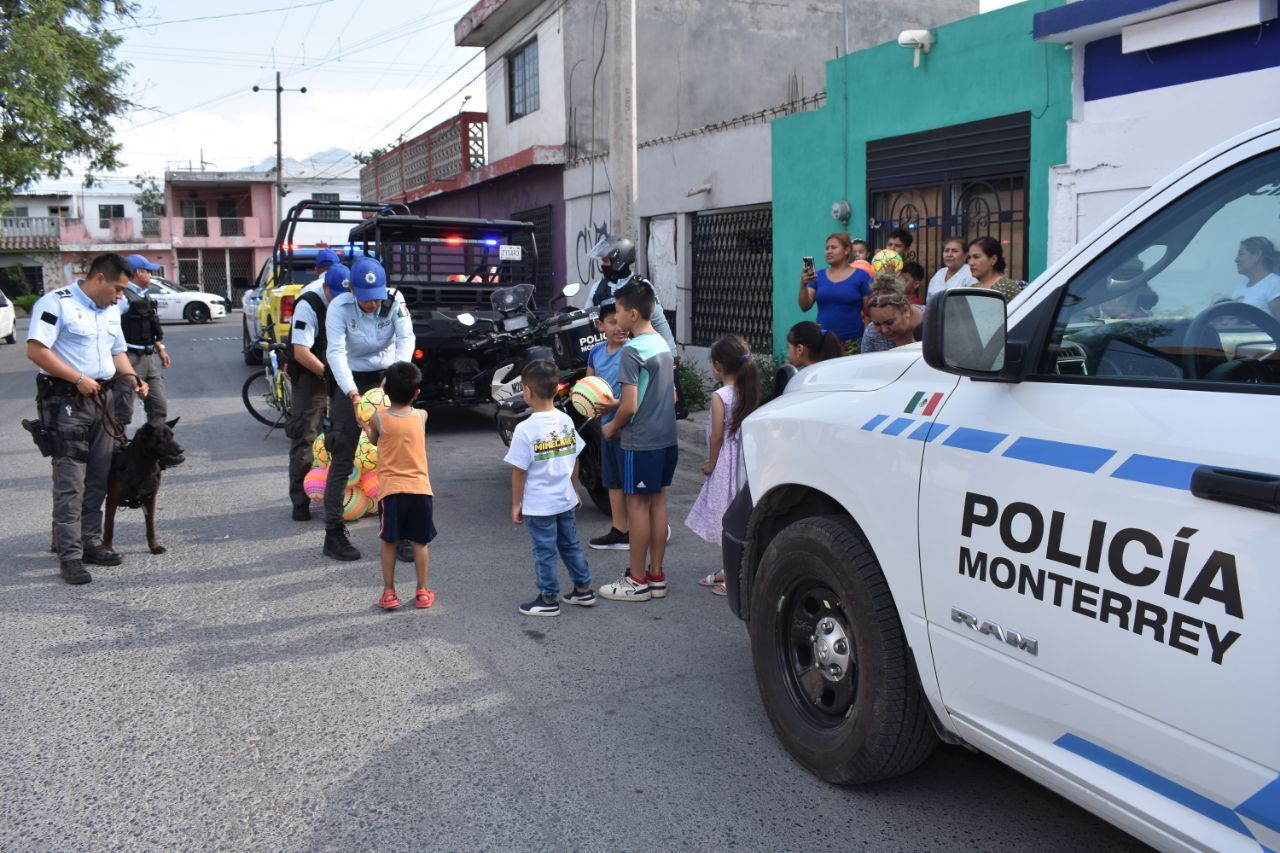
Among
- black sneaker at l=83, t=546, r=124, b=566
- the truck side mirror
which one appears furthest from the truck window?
black sneaker at l=83, t=546, r=124, b=566

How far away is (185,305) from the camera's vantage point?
117 ft

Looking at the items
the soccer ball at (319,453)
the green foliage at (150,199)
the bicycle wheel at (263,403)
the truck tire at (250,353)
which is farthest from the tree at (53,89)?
the green foliage at (150,199)

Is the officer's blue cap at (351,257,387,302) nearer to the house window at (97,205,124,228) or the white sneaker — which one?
the white sneaker

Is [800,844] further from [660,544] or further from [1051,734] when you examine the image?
[660,544]

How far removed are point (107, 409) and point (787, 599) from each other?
456 centimetres

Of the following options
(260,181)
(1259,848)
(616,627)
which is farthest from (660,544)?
(260,181)

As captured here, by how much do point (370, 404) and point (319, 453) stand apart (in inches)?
55.9

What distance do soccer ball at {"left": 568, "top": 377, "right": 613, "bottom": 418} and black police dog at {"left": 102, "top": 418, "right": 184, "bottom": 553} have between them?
8.19ft

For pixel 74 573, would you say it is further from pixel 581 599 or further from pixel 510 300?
pixel 510 300

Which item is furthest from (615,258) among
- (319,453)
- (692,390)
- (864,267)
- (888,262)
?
(692,390)

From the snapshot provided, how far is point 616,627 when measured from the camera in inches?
213

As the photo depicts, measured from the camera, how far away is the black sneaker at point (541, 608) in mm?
5555

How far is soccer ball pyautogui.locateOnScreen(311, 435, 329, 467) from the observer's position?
7.94 metres

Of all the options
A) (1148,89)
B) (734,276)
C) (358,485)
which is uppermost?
(1148,89)
